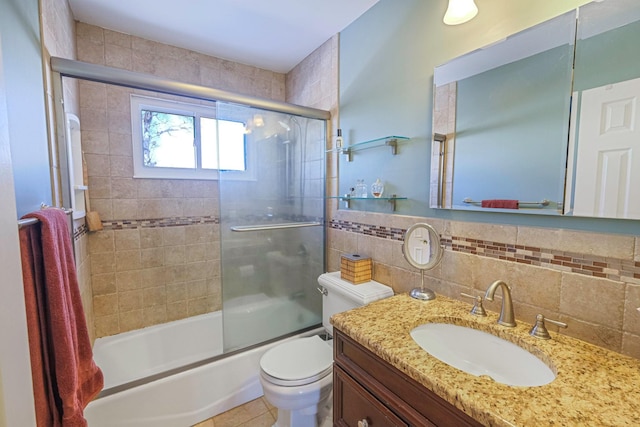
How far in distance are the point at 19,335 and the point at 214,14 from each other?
2.03m

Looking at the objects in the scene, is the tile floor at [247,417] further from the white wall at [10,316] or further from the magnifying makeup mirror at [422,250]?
the white wall at [10,316]

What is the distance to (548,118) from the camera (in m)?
1.02

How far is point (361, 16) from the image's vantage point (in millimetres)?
1825

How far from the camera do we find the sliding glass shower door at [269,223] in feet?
6.04

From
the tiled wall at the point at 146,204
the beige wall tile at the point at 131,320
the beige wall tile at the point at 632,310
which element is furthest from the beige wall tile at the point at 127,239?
the beige wall tile at the point at 632,310

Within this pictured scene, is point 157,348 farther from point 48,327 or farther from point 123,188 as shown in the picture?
point 48,327

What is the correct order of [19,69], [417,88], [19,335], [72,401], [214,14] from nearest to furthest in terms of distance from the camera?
[19,335]
[72,401]
[19,69]
[417,88]
[214,14]

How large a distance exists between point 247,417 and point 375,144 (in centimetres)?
191

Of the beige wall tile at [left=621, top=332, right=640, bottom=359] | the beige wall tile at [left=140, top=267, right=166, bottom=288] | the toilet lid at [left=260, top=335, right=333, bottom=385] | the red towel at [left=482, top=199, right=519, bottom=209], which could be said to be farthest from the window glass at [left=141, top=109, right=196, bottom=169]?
the beige wall tile at [left=621, top=332, right=640, bottom=359]

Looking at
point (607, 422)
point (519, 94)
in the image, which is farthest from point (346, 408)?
point (519, 94)

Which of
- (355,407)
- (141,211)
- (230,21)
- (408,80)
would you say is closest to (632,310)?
(355,407)

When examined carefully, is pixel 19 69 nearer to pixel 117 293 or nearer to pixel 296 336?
pixel 117 293

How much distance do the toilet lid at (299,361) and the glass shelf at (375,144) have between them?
126 centimetres

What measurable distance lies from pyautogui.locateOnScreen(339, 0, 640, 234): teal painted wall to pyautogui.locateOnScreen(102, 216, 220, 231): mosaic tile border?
4.25ft
